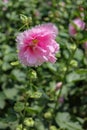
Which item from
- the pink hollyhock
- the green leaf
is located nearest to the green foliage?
the green leaf

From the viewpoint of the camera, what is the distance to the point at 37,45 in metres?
1.53

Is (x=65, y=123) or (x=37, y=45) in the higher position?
(x=37, y=45)

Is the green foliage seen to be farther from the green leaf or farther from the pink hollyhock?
the pink hollyhock

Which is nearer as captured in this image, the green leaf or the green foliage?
the green foliage

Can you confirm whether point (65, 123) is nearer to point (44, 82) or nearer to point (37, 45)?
point (44, 82)


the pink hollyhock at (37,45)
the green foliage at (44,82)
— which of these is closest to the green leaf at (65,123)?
the green foliage at (44,82)

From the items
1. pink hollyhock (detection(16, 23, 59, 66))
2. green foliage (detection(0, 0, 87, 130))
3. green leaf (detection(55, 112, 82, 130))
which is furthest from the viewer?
green leaf (detection(55, 112, 82, 130))

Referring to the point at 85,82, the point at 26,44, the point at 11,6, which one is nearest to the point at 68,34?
the point at 85,82

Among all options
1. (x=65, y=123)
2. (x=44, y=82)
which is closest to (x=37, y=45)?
(x=65, y=123)

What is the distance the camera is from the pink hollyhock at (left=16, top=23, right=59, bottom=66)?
4.86 feet

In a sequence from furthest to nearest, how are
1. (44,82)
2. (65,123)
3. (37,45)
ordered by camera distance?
(44,82), (65,123), (37,45)

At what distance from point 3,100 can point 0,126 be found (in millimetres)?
188

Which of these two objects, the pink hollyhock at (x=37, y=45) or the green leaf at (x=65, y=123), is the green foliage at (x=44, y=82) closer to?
the green leaf at (x=65, y=123)

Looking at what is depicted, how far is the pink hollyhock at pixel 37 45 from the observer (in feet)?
4.86
